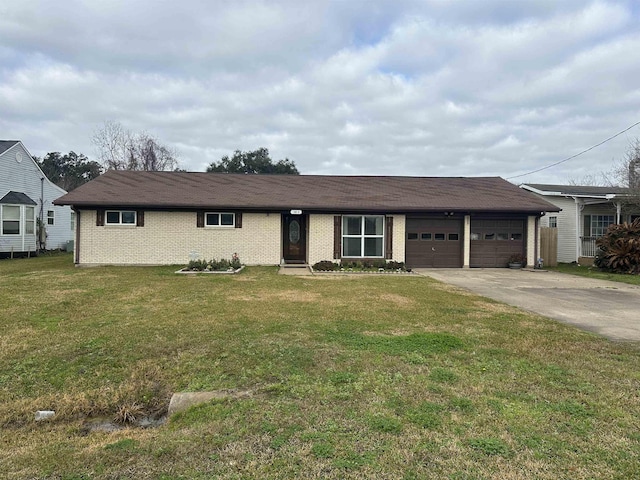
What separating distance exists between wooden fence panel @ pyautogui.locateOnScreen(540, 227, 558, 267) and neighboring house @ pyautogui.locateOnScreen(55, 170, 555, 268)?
153 centimetres

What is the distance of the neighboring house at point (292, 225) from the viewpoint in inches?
634

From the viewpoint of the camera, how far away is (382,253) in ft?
55.6

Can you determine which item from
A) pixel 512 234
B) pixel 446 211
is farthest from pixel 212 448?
pixel 512 234

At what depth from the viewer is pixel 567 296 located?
9992 mm

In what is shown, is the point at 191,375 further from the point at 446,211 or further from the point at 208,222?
the point at 446,211

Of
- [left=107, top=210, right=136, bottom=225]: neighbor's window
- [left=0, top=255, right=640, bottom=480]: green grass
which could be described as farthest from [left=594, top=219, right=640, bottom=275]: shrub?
[left=107, top=210, right=136, bottom=225]: neighbor's window

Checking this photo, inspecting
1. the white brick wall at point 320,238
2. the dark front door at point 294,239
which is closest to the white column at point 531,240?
the white brick wall at point 320,238

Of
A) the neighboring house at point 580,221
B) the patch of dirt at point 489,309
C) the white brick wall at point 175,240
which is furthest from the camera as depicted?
the neighboring house at point 580,221

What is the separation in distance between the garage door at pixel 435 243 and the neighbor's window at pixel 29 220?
20.1 metres

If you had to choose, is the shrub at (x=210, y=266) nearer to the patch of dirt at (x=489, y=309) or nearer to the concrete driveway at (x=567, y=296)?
the concrete driveway at (x=567, y=296)

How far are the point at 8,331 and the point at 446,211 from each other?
1500 cm

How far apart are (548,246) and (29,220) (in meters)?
27.0

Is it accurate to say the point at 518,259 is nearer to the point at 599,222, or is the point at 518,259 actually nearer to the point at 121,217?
the point at 599,222

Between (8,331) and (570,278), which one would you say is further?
(570,278)
